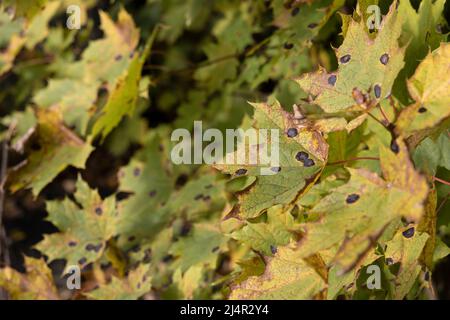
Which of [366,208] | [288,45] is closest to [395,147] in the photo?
[366,208]

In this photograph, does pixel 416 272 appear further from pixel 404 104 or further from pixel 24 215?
pixel 24 215

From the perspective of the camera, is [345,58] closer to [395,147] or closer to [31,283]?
[395,147]

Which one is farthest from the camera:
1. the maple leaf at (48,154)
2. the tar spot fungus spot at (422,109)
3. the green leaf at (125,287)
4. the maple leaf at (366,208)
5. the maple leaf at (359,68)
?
the maple leaf at (48,154)

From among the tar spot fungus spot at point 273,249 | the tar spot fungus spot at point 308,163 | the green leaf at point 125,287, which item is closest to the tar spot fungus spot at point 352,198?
the tar spot fungus spot at point 308,163

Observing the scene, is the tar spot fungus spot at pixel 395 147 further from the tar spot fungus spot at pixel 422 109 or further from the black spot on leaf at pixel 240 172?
the black spot on leaf at pixel 240 172

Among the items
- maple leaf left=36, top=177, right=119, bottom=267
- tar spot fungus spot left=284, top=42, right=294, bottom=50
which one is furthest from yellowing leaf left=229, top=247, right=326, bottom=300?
maple leaf left=36, top=177, right=119, bottom=267
